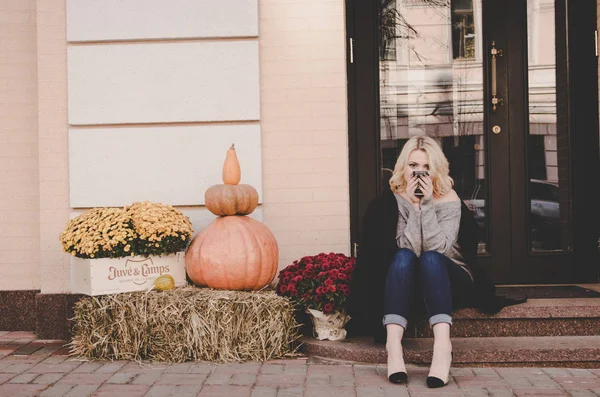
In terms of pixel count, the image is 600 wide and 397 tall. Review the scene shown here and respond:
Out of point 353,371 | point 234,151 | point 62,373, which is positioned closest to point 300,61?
point 234,151

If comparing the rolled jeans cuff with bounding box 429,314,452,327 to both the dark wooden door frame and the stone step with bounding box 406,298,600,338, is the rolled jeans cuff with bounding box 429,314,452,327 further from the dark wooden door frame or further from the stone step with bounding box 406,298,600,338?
the dark wooden door frame

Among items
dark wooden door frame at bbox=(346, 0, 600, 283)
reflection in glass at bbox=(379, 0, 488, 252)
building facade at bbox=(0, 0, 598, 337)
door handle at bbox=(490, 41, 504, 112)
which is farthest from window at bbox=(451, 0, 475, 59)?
building facade at bbox=(0, 0, 598, 337)

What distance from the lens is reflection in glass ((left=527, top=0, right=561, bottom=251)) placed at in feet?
17.4

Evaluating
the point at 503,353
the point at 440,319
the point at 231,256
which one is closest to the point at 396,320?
the point at 440,319

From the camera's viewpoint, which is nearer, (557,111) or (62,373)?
(62,373)

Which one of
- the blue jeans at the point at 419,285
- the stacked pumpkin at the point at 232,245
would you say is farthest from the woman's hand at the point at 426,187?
the stacked pumpkin at the point at 232,245

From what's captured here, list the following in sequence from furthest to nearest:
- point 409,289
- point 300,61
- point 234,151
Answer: point 300,61, point 234,151, point 409,289

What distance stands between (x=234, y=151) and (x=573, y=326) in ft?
8.28

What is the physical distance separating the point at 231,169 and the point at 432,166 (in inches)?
54.6

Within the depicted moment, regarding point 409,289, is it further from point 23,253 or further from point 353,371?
point 23,253

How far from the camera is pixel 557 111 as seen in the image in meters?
5.32

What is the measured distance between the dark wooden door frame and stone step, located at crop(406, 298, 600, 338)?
3.06 feet

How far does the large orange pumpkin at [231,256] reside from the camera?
14.5ft

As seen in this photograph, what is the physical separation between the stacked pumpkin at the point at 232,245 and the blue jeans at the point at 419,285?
98 centimetres
